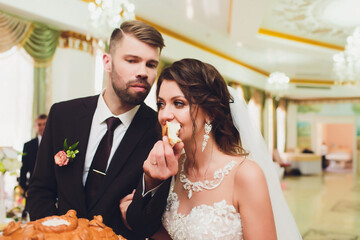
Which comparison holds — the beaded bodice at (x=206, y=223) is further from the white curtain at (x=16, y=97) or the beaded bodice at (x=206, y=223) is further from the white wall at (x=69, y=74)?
the white wall at (x=69, y=74)

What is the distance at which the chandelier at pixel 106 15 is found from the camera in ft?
16.5

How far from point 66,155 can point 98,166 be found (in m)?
0.18

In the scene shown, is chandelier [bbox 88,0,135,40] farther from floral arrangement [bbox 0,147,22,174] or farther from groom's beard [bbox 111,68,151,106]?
groom's beard [bbox 111,68,151,106]

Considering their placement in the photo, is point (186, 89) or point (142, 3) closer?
point (186, 89)

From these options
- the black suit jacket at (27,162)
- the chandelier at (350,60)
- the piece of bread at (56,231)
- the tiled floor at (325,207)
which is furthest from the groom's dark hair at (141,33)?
the chandelier at (350,60)

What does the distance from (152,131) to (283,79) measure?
9.77 m

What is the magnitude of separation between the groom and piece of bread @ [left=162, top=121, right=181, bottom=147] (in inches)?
10.3

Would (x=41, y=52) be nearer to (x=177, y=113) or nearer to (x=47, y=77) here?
(x=47, y=77)

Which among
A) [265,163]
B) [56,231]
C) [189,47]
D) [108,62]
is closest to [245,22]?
[189,47]

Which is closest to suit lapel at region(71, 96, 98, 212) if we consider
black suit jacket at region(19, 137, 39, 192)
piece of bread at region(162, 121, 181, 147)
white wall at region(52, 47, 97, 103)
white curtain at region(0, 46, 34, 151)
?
piece of bread at region(162, 121, 181, 147)

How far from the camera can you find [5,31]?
5.52m

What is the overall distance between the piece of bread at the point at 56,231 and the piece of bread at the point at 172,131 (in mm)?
536

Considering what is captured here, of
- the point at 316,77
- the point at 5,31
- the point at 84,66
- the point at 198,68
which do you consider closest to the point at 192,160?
the point at 198,68

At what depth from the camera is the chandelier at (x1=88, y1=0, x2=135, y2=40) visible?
16.5 feet
